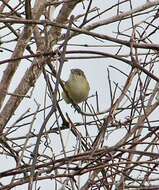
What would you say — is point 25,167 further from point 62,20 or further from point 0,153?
point 62,20

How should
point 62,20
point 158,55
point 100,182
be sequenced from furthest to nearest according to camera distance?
point 62,20, point 158,55, point 100,182

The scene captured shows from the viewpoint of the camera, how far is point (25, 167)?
7.06 feet

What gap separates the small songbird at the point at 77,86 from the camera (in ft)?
13.5

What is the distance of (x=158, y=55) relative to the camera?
285 cm

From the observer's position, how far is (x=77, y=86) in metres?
4.34

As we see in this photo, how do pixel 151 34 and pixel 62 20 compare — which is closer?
pixel 151 34

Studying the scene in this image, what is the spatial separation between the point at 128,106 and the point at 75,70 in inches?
67.3

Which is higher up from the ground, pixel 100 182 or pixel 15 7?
pixel 15 7

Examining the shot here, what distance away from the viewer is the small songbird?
4129 millimetres

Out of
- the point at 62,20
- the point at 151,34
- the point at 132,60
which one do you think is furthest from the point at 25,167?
the point at 62,20

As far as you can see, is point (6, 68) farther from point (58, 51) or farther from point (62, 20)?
point (58, 51)

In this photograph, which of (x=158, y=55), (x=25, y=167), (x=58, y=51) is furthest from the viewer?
(x=158, y=55)

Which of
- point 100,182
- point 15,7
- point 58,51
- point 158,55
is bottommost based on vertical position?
point 100,182

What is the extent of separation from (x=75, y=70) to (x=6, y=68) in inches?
63.2
